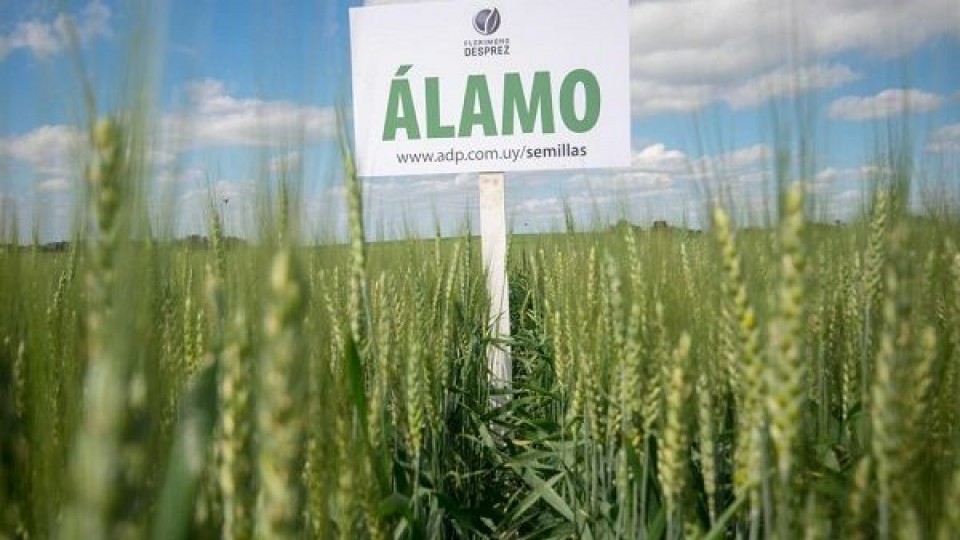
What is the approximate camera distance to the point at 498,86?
11.3 ft

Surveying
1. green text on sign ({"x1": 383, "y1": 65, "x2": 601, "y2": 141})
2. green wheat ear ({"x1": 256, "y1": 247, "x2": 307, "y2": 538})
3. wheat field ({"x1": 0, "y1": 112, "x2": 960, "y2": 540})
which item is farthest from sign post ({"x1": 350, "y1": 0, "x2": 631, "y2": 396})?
green wheat ear ({"x1": 256, "y1": 247, "x2": 307, "y2": 538})

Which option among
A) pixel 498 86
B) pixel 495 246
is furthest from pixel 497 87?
pixel 495 246

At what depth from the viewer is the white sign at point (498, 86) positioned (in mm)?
3438

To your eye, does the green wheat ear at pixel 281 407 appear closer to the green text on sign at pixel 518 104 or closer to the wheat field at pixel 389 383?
the wheat field at pixel 389 383

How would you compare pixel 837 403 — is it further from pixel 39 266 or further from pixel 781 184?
pixel 39 266

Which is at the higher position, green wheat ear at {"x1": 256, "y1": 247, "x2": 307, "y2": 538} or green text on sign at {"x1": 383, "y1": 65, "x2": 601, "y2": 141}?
green text on sign at {"x1": 383, "y1": 65, "x2": 601, "y2": 141}

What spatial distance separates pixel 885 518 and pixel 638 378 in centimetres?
57

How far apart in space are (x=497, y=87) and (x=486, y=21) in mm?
303

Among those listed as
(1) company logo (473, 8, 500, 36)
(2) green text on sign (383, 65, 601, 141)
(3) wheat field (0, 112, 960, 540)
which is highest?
(1) company logo (473, 8, 500, 36)

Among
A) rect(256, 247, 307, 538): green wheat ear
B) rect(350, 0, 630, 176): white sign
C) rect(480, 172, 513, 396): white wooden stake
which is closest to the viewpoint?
rect(256, 247, 307, 538): green wheat ear

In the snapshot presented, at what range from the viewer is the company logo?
137 inches

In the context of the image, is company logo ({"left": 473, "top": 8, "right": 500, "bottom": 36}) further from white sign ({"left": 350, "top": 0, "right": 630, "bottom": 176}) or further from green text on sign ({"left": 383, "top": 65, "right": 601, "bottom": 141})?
green text on sign ({"left": 383, "top": 65, "right": 601, "bottom": 141})

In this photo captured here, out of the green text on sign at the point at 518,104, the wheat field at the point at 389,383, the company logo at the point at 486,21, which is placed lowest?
the wheat field at the point at 389,383

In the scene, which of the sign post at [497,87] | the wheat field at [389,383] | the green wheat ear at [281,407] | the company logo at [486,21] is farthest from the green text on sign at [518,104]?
the green wheat ear at [281,407]
